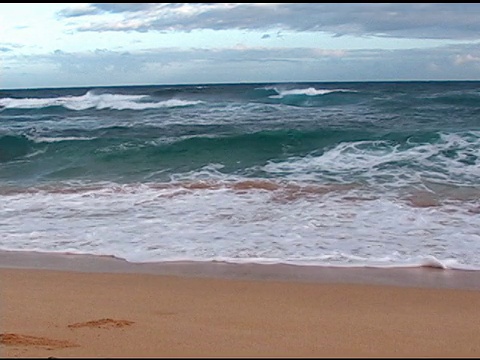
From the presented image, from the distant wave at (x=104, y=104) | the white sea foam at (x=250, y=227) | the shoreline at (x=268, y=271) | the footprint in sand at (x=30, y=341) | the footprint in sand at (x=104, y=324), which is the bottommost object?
the footprint in sand at (x=30, y=341)

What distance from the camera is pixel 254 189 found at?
10.2m

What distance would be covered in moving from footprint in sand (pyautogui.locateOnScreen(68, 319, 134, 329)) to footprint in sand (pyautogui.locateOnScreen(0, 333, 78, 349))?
0.32 m

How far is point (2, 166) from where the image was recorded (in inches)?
567

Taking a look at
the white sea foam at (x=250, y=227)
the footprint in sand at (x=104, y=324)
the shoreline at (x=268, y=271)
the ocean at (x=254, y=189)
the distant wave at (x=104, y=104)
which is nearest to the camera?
the footprint in sand at (x=104, y=324)

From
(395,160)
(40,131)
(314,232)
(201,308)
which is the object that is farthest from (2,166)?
(201,308)

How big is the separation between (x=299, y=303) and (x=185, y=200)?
178 inches

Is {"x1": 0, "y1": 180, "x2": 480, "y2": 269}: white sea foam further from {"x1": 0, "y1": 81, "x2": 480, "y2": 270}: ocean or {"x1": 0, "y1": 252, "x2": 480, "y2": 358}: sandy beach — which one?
{"x1": 0, "y1": 252, "x2": 480, "y2": 358}: sandy beach

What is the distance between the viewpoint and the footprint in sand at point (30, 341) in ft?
11.7

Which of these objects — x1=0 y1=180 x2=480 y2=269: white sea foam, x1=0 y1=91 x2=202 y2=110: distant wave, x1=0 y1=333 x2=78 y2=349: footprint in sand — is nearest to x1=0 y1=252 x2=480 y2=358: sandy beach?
x1=0 y1=333 x2=78 y2=349: footprint in sand

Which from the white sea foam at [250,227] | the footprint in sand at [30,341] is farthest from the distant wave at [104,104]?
the footprint in sand at [30,341]

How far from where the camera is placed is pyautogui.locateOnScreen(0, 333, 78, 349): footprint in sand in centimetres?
356

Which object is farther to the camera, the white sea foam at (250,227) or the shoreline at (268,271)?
the white sea foam at (250,227)

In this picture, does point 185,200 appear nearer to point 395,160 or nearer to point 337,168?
point 337,168

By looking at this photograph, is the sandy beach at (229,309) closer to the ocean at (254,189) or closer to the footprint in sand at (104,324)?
the footprint in sand at (104,324)
